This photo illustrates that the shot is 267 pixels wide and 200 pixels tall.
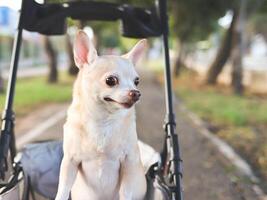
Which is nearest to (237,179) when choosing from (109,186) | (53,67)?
(109,186)

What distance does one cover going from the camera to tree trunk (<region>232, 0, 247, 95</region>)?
1252cm

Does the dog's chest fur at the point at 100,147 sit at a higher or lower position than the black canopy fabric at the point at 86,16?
lower

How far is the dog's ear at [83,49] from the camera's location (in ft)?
8.12

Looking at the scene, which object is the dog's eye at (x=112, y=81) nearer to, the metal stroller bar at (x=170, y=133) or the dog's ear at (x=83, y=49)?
the dog's ear at (x=83, y=49)

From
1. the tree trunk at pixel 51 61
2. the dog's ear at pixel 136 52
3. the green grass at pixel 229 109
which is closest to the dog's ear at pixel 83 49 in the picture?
the dog's ear at pixel 136 52

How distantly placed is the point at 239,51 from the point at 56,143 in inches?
387

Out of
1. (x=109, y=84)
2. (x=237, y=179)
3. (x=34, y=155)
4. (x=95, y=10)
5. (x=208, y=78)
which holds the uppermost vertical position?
(x=208, y=78)

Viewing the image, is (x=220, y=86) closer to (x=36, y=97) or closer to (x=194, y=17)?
(x=194, y=17)

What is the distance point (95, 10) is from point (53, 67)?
1526 centimetres

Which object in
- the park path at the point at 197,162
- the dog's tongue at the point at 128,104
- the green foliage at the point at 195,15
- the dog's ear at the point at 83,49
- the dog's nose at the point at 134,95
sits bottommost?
the park path at the point at 197,162

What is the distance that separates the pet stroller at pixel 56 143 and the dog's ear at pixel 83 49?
0.80 metres

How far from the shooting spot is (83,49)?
251cm

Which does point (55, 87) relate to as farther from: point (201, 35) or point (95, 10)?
point (95, 10)

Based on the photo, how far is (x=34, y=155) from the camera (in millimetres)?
3588
